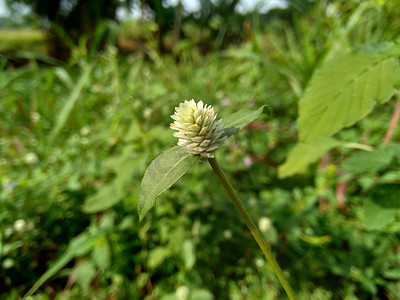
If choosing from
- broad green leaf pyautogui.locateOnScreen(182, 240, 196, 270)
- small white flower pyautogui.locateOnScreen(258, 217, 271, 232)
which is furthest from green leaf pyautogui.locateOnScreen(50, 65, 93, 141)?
small white flower pyautogui.locateOnScreen(258, 217, 271, 232)

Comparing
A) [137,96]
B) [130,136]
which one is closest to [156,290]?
[130,136]

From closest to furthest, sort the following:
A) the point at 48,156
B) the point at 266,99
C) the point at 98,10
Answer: the point at 48,156 → the point at 266,99 → the point at 98,10

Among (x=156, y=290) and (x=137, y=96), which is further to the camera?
(x=137, y=96)

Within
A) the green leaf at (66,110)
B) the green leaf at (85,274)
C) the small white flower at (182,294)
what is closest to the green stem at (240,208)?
the small white flower at (182,294)

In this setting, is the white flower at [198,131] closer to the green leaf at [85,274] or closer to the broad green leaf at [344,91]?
the broad green leaf at [344,91]

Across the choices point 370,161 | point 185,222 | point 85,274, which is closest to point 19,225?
point 85,274

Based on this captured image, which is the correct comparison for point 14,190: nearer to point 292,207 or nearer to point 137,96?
point 137,96

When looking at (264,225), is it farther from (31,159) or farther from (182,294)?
(31,159)
